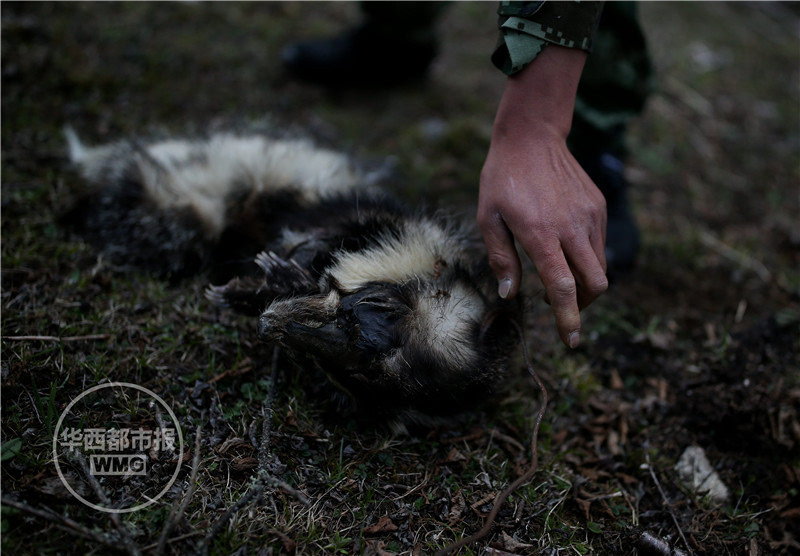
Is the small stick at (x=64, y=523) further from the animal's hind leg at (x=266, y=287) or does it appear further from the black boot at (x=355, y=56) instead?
the black boot at (x=355, y=56)

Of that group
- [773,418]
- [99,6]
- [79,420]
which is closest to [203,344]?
[79,420]

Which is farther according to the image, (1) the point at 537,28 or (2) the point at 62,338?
(2) the point at 62,338

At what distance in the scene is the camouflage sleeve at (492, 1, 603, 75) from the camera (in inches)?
72.9

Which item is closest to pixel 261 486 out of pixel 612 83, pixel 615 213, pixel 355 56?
pixel 615 213

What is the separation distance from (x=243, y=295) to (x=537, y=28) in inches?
61.7

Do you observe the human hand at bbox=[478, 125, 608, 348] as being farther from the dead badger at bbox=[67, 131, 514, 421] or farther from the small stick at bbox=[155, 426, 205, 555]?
the small stick at bbox=[155, 426, 205, 555]

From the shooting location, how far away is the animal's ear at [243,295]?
2201 mm

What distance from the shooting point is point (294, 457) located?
6.30 ft

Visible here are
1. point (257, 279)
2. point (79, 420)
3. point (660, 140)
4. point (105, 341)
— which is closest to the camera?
point (79, 420)

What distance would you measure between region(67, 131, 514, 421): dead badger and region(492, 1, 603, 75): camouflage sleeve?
2.76ft

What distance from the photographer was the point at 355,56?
426 cm

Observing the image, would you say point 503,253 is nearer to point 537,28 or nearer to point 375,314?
point 375,314

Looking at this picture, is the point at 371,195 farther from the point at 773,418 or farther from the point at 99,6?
the point at 99,6

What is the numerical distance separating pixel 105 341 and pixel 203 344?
0.38 m
